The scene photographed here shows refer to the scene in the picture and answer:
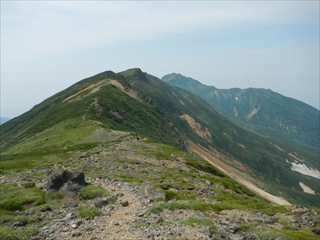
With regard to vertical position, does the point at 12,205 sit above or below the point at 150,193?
above

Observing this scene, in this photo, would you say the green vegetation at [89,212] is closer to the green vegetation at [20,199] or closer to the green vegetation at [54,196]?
the green vegetation at [54,196]

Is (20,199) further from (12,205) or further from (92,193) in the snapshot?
(92,193)

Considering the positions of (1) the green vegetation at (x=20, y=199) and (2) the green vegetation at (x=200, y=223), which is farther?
(1) the green vegetation at (x=20, y=199)

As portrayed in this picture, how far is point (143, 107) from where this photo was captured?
574 feet

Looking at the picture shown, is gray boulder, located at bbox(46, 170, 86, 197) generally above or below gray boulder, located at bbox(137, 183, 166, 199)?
above

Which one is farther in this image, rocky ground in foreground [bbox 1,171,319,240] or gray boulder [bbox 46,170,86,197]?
gray boulder [bbox 46,170,86,197]

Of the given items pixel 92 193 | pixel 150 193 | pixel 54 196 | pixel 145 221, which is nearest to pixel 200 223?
pixel 145 221

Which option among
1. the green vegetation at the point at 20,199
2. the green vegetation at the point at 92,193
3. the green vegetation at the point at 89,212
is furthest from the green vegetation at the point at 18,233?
the green vegetation at the point at 92,193

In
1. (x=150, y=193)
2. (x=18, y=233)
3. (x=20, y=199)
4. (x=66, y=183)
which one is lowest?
(x=150, y=193)

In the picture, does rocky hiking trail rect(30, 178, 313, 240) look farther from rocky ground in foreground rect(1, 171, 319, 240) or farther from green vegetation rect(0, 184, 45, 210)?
green vegetation rect(0, 184, 45, 210)

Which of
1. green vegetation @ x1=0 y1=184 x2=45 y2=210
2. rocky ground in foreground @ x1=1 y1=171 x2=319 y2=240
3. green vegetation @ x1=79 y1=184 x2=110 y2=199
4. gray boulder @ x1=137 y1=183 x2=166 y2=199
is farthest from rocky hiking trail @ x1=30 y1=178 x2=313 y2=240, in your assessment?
green vegetation @ x1=0 y1=184 x2=45 y2=210

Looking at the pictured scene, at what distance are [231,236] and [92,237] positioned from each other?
895cm

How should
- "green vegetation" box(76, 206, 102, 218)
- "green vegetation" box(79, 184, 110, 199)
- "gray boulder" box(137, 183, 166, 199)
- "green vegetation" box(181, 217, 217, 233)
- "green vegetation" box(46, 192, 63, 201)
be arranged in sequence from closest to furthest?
"green vegetation" box(181, 217, 217, 233)
"green vegetation" box(76, 206, 102, 218)
"gray boulder" box(137, 183, 166, 199)
"green vegetation" box(79, 184, 110, 199)
"green vegetation" box(46, 192, 63, 201)

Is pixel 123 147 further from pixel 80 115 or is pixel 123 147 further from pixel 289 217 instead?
pixel 80 115
